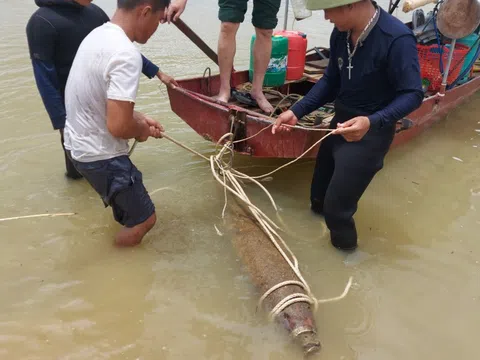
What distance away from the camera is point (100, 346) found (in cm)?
266

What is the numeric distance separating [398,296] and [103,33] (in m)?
2.76

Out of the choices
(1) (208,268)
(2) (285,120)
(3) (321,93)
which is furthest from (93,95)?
(3) (321,93)

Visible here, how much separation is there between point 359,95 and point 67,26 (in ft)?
7.76

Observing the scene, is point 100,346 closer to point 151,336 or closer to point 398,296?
point 151,336

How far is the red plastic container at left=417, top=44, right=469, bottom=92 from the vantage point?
5434 mm

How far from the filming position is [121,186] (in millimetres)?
2945

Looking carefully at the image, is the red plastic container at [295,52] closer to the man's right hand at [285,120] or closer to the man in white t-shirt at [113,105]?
the man's right hand at [285,120]

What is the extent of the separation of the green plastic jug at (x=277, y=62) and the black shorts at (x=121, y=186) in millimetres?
2599

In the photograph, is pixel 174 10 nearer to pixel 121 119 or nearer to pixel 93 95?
pixel 93 95

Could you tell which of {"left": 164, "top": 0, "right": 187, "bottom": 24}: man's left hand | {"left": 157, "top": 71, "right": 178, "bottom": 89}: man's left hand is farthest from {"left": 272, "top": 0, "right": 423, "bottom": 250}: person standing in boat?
{"left": 164, "top": 0, "right": 187, "bottom": 24}: man's left hand

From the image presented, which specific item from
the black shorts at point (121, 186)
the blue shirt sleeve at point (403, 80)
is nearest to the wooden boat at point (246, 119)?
the blue shirt sleeve at point (403, 80)

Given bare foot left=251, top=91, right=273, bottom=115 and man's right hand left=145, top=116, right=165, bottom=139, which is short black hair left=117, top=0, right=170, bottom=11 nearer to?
man's right hand left=145, top=116, right=165, bottom=139

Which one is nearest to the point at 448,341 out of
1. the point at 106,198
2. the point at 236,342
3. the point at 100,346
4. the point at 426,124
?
the point at 236,342

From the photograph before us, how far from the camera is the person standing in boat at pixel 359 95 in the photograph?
8.79ft
